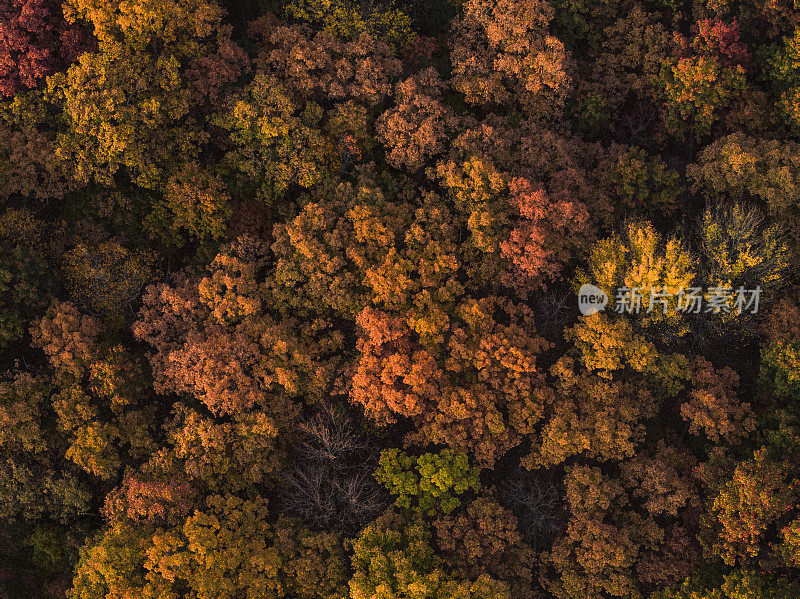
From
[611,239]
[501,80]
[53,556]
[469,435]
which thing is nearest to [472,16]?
[501,80]

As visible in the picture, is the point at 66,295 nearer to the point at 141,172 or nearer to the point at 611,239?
the point at 141,172
